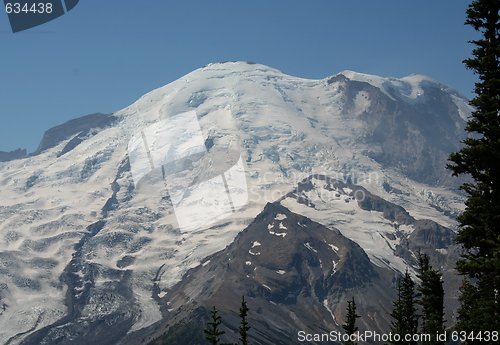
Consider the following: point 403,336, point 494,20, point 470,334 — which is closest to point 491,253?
point 470,334

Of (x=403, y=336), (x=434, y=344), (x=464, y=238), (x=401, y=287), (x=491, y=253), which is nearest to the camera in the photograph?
(x=491, y=253)

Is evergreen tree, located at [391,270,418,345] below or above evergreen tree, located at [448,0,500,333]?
below

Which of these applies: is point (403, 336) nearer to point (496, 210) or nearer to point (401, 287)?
point (401, 287)

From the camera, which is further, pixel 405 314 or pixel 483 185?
pixel 405 314

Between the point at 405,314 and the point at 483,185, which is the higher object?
the point at 483,185

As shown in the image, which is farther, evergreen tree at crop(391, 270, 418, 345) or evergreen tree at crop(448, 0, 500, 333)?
evergreen tree at crop(391, 270, 418, 345)
